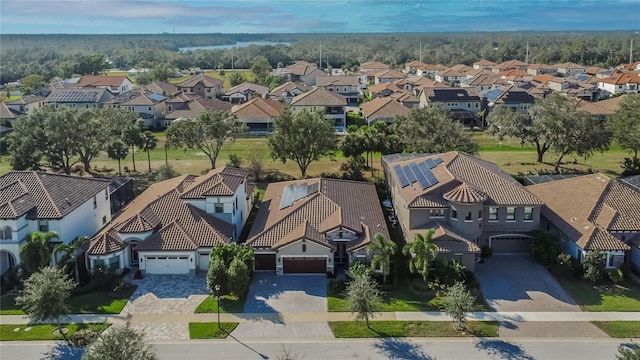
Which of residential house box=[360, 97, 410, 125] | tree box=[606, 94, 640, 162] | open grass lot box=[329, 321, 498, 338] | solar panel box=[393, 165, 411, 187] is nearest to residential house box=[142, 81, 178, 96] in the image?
residential house box=[360, 97, 410, 125]

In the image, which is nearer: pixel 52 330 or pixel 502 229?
pixel 52 330

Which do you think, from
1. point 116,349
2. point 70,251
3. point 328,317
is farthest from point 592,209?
point 70,251

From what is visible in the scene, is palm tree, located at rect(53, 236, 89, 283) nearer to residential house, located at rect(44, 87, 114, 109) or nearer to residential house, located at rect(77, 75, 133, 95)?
residential house, located at rect(44, 87, 114, 109)

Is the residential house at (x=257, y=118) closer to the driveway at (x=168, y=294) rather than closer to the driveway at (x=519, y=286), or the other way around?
the driveway at (x=168, y=294)

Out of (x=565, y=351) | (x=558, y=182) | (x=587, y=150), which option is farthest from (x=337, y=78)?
(x=565, y=351)

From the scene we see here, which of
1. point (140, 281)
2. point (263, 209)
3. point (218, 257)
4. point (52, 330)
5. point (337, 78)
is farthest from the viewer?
point (337, 78)

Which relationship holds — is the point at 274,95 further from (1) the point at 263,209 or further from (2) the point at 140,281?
(2) the point at 140,281
